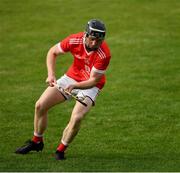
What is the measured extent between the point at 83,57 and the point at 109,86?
598 centimetres

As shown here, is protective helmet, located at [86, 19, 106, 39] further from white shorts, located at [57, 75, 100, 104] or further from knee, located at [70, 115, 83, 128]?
knee, located at [70, 115, 83, 128]

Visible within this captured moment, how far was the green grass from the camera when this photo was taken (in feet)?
41.5

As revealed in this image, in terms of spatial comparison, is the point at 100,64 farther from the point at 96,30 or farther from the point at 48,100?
the point at 48,100

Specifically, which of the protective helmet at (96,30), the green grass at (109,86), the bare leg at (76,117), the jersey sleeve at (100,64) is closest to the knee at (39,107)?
the bare leg at (76,117)

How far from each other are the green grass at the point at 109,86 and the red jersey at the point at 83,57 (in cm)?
150

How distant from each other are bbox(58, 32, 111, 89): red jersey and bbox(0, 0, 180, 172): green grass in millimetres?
1502

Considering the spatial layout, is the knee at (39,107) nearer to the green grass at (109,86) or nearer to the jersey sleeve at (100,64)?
the green grass at (109,86)

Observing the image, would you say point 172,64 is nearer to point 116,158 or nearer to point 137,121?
A: point 137,121

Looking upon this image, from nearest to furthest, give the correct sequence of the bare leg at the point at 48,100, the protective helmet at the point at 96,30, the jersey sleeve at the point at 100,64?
1. the protective helmet at the point at 96,30
2. the jersey sleeve at the point at 100,64
3. the bare leg at the point at 48,100

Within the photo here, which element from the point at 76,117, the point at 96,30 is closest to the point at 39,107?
the point at 76,117

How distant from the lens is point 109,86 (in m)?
18.2

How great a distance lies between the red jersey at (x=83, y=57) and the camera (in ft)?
39.5

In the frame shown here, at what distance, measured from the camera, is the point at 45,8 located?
26859 mm

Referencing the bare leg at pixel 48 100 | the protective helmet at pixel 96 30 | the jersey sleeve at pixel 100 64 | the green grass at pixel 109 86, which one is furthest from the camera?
the green grass at pixel 109 86
